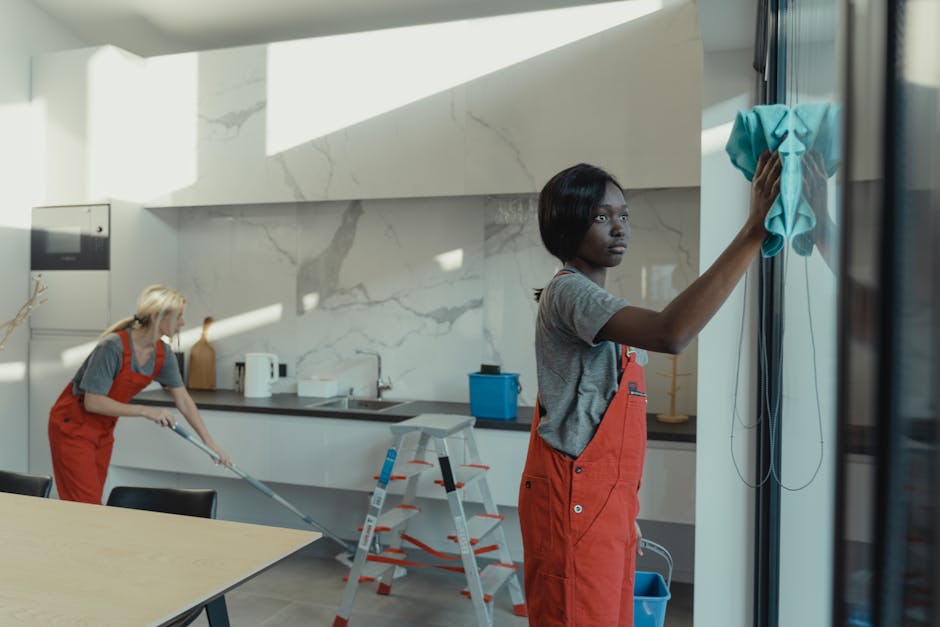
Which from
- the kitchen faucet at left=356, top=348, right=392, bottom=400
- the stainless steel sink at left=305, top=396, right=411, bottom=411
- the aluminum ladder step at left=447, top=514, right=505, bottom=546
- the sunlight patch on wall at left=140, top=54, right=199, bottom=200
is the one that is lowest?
the aluminum ladder step at left=447, top=514, right=505, bottom=546

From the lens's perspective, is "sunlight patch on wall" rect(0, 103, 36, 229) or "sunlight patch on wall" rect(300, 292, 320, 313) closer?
"sunlight patch on wall" rect(0, 103, 36, 229)

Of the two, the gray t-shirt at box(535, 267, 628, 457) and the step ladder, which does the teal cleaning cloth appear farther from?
the step ladder

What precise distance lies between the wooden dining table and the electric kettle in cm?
189

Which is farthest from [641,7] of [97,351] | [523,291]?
[97,351]

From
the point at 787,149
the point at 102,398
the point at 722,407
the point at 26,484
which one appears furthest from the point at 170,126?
the point at 787,149

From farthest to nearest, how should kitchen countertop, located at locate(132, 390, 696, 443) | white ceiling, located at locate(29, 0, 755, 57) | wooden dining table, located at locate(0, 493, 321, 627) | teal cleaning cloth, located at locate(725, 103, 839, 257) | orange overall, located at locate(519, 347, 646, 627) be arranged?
white ceiling, located at locate(29, 0, 755, 57)
kitchen countertop, located at locate(132, 390, 696, 443)
orange overall, located at locate(519, 347, 646, 627)
wooden dining table, located at locate(0, 493, 321, 627)
teal cleaning cloth, located at locate(725, 103, 839, 257)

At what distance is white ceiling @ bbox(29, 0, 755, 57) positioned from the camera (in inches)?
155

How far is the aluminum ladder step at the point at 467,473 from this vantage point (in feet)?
10.4

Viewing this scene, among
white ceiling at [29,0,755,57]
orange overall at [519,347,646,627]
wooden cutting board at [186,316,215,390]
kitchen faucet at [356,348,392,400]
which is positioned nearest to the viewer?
orange overall at [519,347,646,627]

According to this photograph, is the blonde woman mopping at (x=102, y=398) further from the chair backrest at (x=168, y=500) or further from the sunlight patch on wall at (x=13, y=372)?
the sunlight patch on wall at (x=13, y=372)

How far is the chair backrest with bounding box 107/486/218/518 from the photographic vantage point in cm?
230

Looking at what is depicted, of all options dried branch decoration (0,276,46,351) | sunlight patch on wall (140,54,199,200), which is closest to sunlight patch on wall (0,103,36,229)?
dried branch decoration (0,276,46,351)

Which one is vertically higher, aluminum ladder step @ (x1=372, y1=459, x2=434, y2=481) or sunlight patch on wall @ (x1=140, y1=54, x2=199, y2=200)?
sunlight patch on wall @ (x1=140, y1=54, x2=199, y2=200)

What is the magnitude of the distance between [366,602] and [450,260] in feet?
5.61
